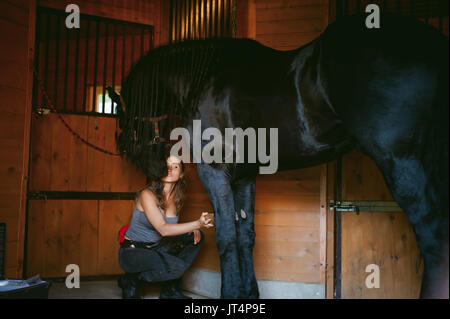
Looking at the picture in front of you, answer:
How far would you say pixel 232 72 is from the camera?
2166 millimetres

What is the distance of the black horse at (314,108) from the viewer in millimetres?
1449

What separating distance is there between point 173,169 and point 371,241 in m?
1.41

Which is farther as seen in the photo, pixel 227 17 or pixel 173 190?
pixel 227 17

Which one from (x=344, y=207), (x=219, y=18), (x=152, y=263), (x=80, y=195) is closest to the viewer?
(x=152, y=263)

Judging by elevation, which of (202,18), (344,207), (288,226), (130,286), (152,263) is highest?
(202,18)

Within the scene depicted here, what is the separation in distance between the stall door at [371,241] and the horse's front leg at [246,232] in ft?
2.27

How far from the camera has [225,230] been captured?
206 cm

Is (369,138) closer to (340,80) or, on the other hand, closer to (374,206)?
(340,80)

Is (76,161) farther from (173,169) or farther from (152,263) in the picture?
(152,263)

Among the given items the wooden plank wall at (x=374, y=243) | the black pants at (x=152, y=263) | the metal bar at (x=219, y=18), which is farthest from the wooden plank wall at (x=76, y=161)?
the wooden plank wall at (x=374, y=243)

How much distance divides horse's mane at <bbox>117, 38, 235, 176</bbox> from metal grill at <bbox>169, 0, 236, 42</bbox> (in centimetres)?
69

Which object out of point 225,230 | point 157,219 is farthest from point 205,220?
point 157,219

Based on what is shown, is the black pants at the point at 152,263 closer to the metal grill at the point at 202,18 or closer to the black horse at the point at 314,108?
the black horse at the point at 314,108
